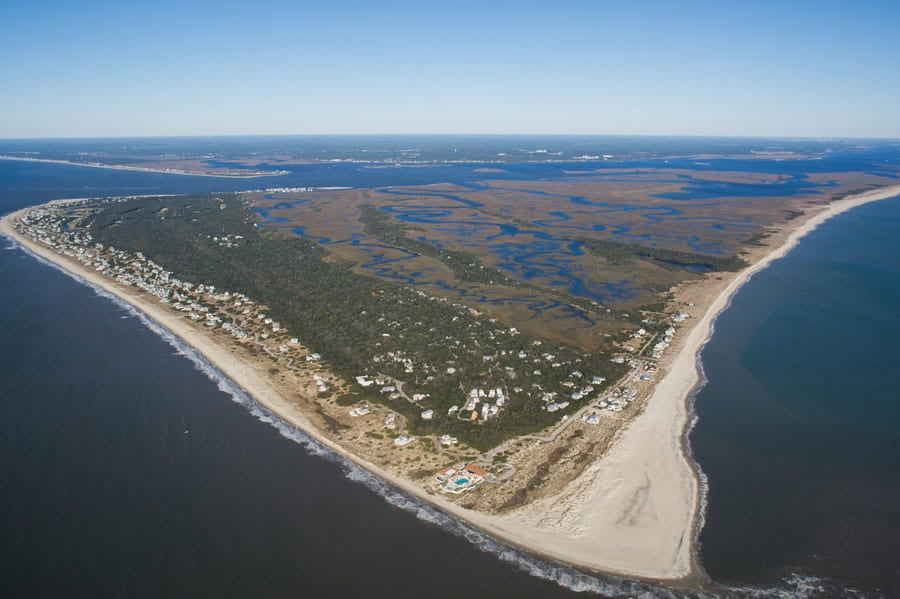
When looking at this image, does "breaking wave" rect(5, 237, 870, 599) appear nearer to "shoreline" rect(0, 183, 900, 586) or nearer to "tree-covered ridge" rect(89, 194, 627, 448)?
"shoreline" rect(0, 183, 900, 586)

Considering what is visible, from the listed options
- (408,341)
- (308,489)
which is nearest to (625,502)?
(308,489)

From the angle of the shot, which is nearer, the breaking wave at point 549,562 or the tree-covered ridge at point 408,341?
the breaking wave at point 549,562

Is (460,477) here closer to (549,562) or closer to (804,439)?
(549,562)

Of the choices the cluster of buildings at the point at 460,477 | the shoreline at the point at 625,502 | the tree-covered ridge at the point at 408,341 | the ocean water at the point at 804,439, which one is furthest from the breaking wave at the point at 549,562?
the tree-covered ridge at the point at 408,341

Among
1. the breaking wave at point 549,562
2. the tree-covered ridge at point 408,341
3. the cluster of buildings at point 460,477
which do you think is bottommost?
the breaking wave at point 549,562

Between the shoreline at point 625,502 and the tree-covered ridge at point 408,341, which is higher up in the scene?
the tree-covered ridge at point 408,341

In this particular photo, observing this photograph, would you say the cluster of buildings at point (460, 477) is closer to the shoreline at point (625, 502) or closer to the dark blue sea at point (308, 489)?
the shoreline at point (625, 502)

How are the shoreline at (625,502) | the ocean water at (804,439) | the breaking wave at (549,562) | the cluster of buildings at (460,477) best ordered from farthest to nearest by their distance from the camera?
1. the cluster of buildings at (460,477)
2. the ocean water at (804,439)
3. the shoreline at (625,502)
4. the breaking wave at (549,562)
